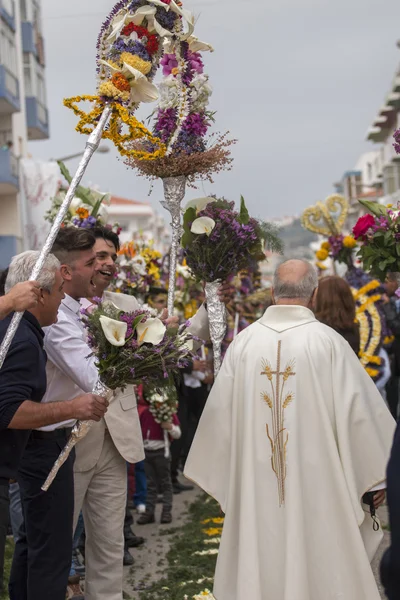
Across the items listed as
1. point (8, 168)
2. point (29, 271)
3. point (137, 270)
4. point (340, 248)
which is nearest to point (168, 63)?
point (29, 271)

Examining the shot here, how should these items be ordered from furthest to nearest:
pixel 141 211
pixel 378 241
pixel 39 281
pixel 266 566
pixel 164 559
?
1. pixel 141 211
2. pixel 164 559
3. pixel 378 241
4. pixel 266 566
5. pixel 39 281

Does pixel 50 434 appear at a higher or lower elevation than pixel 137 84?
lower

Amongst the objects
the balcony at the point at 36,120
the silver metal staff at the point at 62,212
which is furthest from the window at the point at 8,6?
the silver metal staff at the point at 62,212

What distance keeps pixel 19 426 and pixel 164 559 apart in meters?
3.44

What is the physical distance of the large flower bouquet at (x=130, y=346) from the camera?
4699mm

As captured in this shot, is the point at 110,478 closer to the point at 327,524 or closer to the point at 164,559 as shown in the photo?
the point at 327,524

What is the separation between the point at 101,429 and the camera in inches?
230

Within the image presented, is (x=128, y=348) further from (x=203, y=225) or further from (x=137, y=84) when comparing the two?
(x=203, y=225)

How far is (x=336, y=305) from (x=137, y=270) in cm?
253

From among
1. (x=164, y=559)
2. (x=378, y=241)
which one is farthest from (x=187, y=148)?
(x=164, y=559)

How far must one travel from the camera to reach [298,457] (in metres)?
5.16

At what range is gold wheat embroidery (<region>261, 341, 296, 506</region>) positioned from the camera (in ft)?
17.0

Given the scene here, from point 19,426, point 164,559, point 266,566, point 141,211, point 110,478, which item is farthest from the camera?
point 141,211

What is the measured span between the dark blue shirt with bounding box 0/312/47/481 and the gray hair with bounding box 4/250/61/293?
23 centimetres
